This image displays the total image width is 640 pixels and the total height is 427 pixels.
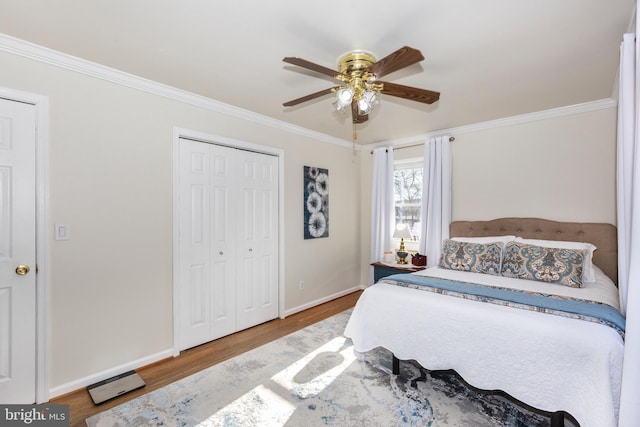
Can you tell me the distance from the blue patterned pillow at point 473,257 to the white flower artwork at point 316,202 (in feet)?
5.46

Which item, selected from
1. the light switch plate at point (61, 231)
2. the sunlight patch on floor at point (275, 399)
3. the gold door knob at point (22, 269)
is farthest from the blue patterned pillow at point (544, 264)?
the gold door knob at point (22, 269)

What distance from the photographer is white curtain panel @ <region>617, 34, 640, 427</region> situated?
4.24ft

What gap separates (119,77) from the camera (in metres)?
2.46

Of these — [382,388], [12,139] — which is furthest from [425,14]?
[12,139]

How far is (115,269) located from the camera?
2.48 m

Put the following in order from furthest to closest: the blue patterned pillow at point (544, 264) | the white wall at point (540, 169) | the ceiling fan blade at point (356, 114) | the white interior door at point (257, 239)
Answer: the white interior door at point (257, 239) → the white wall at point (540, 169) → the blue patterned pillow at point (544, 264) → the ceiling fan blade at point (356, 114)

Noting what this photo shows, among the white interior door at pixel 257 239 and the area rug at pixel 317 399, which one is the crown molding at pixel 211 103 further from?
the area rug at pixel 317 399

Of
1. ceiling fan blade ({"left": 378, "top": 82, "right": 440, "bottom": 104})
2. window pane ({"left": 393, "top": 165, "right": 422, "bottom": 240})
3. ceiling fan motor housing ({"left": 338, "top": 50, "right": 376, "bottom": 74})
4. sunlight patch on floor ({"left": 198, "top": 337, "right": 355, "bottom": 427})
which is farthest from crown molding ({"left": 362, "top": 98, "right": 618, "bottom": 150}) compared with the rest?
sunlight patch on floor ({"left": 198, "top": 337, "right": 355, "bottom": 427})

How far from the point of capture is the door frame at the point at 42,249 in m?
2.13

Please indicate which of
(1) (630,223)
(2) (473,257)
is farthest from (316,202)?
(1) (630,223)

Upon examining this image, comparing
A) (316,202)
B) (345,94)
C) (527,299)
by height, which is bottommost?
(527,299)

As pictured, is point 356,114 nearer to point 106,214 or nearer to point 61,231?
point 106,214

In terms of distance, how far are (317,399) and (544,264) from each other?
2300 millimetres

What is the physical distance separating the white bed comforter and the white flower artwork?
174cm
